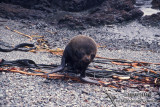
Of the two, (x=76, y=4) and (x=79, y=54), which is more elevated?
(x=76, y=4)

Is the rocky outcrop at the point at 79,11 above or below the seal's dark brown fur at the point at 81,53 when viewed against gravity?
above

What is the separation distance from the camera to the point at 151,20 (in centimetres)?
971

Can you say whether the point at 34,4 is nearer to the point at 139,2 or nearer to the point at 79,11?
the point at 79,11

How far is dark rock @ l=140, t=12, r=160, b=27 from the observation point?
952 centimetres

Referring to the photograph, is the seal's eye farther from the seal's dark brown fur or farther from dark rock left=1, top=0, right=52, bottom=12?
dark rock left=1, top=0, right=52, bottom=12

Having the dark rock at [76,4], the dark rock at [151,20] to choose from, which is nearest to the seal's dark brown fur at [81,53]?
the dark rock at [151,20]

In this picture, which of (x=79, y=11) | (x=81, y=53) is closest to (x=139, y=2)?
(x=79, y=11)

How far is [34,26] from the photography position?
333 inches

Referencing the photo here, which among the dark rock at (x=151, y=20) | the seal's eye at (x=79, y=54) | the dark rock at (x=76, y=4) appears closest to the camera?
the seal's eye at (x=79, y=54)

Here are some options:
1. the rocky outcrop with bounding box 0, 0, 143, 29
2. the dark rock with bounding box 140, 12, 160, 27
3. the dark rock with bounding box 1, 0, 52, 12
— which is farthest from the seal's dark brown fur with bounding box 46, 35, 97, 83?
the dark rock with bounding box 1, 0, 52, 12

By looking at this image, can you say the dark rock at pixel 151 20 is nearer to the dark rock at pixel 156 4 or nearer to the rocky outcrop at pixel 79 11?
the rocky outcrop at pixel 79 11

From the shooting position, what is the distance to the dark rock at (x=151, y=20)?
9.52 meters

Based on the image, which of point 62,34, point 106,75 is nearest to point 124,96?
point 106,75

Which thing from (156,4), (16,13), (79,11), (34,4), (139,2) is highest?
(139,2)
